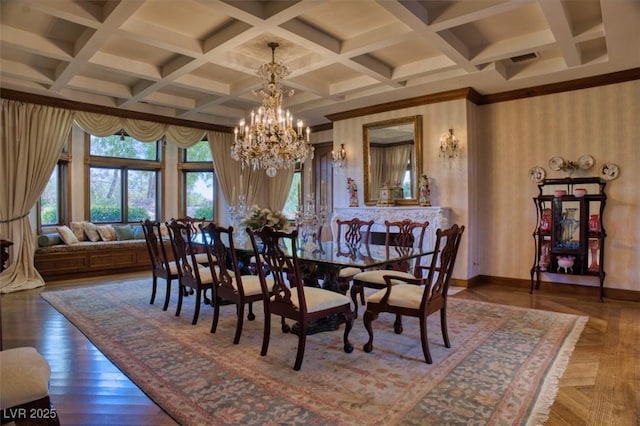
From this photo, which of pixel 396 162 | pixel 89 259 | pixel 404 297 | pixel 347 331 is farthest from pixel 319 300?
pixel 89 259

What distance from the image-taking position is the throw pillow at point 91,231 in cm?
664

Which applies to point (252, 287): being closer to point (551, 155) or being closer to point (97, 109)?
point (551, 155)

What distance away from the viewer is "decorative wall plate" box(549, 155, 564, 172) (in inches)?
201

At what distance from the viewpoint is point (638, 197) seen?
15.3 feet

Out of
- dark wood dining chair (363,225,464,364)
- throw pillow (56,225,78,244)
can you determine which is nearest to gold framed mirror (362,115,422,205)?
dark wood dining chair (363,225,464,364)

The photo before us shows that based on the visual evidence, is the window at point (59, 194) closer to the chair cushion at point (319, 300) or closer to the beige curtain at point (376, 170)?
the beige curtain at point (376, 170)

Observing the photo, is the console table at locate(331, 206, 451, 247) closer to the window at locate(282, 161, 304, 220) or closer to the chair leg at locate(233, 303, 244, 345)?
the window at locate(282, 161, 304, 220)

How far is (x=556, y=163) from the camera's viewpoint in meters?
5.16

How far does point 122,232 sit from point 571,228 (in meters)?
7.14

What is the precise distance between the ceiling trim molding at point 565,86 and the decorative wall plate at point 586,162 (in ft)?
2.96

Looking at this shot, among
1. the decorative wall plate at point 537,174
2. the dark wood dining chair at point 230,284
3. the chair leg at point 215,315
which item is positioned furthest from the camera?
the decorative wall plate at point 537,174

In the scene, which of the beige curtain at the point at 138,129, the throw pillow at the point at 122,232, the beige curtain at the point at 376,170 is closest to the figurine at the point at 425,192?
the beige curtain at the point at 376,170

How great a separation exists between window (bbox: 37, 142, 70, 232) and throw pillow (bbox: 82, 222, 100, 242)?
0.41 meters

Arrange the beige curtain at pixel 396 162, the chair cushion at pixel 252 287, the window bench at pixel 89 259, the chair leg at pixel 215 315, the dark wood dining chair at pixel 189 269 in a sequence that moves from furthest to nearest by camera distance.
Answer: the beige curtain at pixel 396 162 → the window bench at pixel 89 259 → the dark wood dining chair at pixel 189 269 → the chair leg at pixel 215 315 → the chair cushion at pixel 252 287
